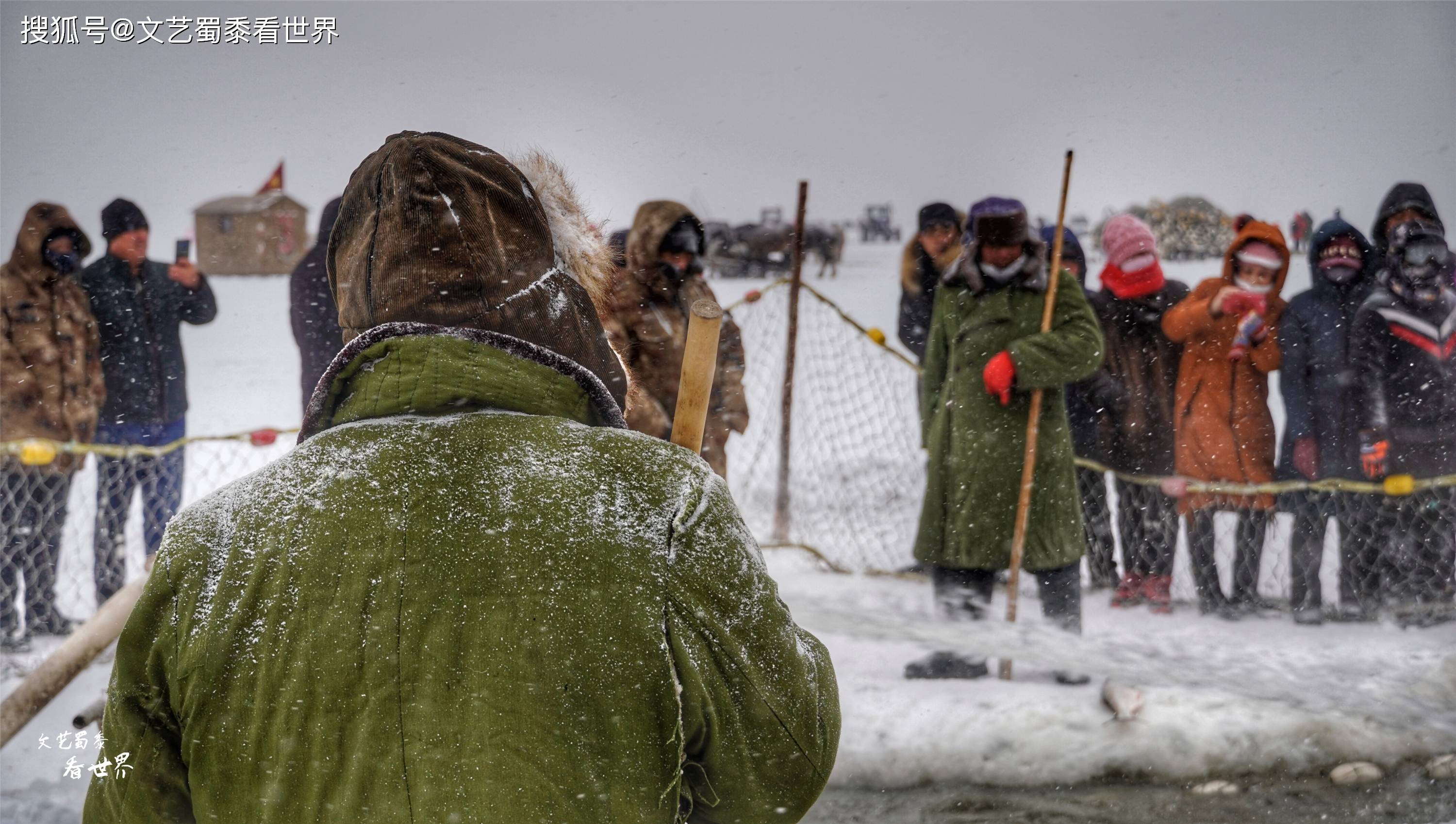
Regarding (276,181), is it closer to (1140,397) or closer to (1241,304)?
(1140,397)

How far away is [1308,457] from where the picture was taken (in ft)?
13.8

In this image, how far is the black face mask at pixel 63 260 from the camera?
3953 millimetres

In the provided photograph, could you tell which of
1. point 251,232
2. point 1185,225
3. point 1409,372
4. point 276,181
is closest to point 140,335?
point 276,181

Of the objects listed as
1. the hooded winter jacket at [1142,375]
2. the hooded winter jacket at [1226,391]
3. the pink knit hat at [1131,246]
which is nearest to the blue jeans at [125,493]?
the hooded winter jacket at [1142,375]

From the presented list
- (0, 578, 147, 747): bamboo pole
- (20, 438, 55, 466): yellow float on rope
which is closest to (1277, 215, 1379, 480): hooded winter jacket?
(0, 578, 147, 747): bamboo pole

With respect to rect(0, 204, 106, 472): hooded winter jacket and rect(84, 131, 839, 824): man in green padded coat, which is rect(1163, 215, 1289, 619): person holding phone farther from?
rect(0, 204, 106, 472): hooded winter jacket

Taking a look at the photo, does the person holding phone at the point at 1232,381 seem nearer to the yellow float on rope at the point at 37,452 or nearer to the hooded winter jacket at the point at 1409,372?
the hooded winter jacket at the point at 1409,372

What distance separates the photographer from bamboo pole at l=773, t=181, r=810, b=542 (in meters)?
4.79

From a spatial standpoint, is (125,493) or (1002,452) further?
(125,493)

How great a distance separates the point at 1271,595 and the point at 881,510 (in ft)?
7.18

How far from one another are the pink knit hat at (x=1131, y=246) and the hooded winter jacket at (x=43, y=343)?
163 inches

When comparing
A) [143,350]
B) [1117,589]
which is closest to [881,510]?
[1117,589]

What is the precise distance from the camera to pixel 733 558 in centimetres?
99

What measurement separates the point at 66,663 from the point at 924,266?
3.58 m
